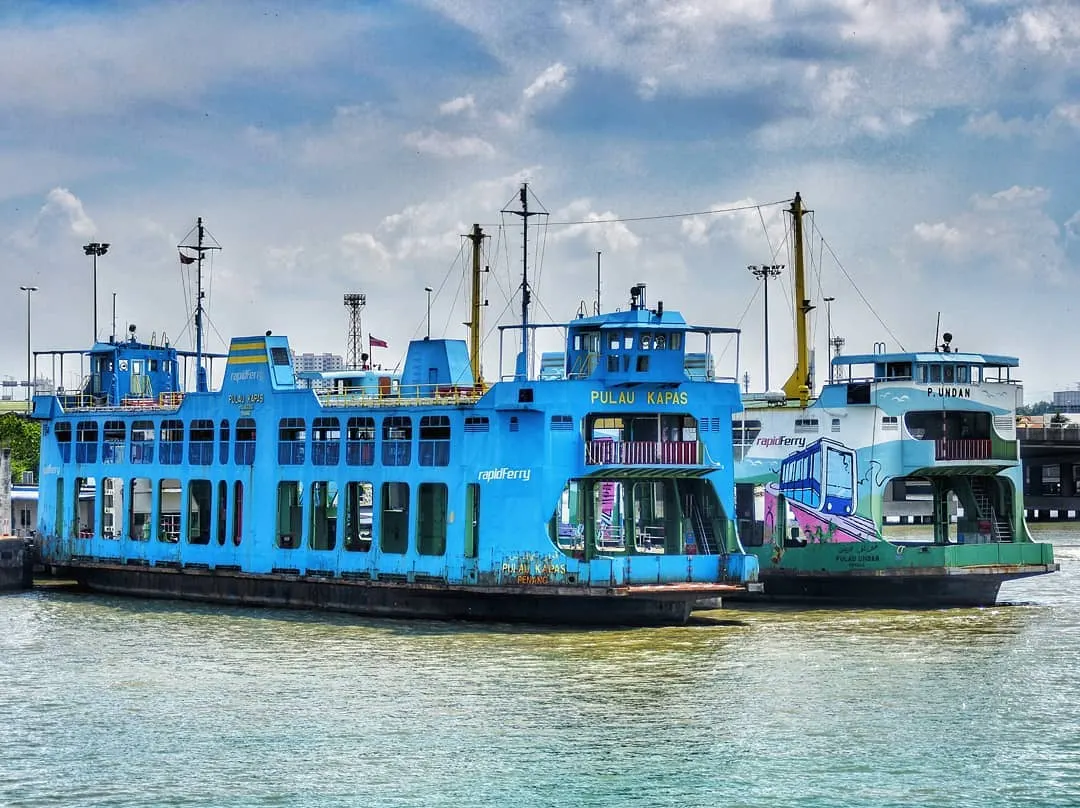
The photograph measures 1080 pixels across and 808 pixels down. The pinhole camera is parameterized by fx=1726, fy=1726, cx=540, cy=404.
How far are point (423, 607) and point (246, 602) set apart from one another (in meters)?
7.27

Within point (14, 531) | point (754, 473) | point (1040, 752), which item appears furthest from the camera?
point (14, 531)

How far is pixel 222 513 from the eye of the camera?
175 feet

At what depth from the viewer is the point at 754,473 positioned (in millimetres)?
54188

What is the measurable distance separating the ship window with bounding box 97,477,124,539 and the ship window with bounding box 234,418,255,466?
641 cm

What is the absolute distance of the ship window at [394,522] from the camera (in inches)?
1923

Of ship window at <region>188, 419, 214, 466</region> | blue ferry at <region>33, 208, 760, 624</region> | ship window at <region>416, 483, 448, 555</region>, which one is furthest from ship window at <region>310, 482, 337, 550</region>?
ship window at <region>188, 419, 214, 466</region>

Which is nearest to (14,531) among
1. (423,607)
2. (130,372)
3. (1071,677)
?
(130,372)

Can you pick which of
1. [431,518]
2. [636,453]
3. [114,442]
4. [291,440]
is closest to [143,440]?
[114,442]

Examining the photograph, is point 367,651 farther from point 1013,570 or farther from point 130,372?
point 130,372

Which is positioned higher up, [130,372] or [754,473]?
[130,372]

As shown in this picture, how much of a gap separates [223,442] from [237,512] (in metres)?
2.21

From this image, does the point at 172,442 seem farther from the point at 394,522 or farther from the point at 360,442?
the point at 360,442

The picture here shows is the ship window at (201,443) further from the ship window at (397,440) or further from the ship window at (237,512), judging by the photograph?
the ship window at (397,440)

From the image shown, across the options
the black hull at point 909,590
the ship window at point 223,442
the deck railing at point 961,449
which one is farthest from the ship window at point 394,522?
the deck railing at point 961,449
